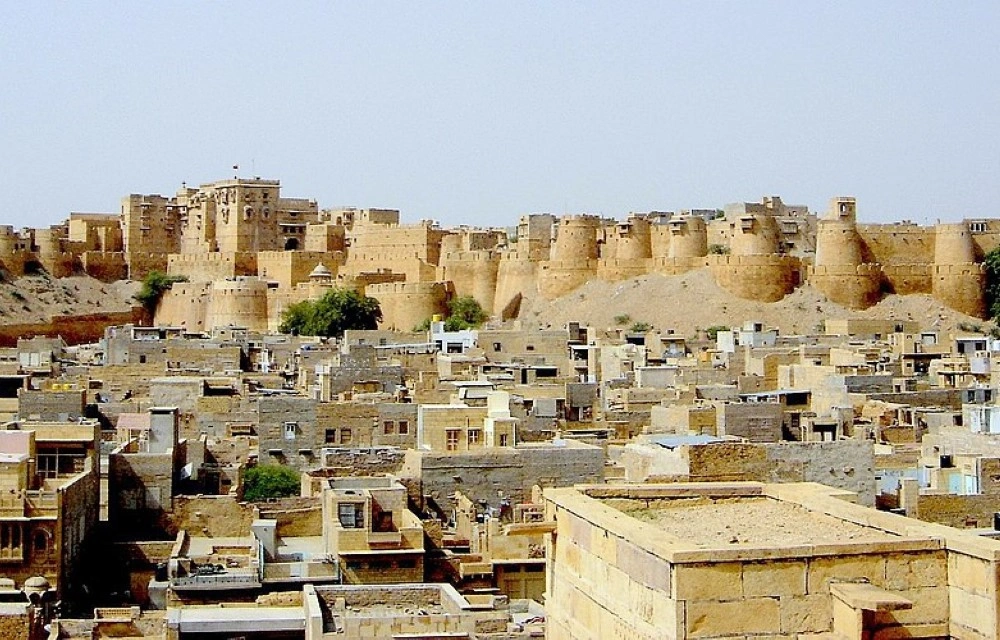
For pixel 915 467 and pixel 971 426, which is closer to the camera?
pixel 915 467

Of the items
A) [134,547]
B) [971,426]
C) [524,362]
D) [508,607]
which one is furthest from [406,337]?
[508,607]

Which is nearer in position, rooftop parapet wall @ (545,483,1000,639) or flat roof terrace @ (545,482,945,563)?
rooftop parapet wall @ (545,483,1000,639)

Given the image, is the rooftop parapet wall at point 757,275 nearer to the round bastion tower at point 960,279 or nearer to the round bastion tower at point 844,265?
the round bastion tower at point 844,265

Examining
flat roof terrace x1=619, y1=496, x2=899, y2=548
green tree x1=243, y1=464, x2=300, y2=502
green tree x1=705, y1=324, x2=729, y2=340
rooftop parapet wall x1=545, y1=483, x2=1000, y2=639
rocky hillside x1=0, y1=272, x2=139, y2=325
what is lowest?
green tree x1=243, y1=464, x2=300, y2=502

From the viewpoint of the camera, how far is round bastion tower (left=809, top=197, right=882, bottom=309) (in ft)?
176

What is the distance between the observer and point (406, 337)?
4444cm

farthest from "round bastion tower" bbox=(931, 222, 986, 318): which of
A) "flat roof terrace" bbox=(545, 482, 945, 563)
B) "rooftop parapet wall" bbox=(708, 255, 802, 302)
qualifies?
"flat roof terrace" bbox=(545, 482, 945, 563)

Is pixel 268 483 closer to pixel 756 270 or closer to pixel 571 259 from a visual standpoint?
pixel 756 270

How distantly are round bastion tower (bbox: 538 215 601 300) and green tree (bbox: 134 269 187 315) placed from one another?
1550 cm

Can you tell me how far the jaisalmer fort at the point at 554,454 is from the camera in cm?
482

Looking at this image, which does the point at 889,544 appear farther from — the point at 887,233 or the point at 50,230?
the point at 50,230

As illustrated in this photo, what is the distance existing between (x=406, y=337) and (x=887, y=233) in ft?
64.9

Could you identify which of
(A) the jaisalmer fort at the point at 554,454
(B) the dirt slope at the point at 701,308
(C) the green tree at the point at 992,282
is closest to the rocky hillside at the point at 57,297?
(A) the jaisalmer fort at the point at 554,454

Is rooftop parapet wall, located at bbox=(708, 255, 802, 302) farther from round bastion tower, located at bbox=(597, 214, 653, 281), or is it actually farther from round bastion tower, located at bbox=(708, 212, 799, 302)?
round bastion tower, located at bbox=(597, 214, 653, 281)
